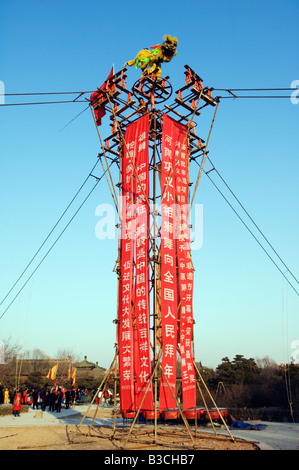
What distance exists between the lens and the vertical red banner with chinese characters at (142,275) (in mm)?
9531

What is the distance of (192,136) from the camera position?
12484 millimetres

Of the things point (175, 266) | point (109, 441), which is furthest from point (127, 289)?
point (109, 441)

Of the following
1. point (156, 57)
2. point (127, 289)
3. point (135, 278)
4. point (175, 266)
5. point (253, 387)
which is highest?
point (156, 57)

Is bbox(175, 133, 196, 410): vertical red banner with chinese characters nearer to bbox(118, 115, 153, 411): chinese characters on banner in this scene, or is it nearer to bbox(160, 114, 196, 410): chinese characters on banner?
bbox(160, 114, 196, 410): chinese characters on banner

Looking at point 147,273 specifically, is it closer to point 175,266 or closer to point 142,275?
point 142,275

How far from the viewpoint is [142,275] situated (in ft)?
33.3

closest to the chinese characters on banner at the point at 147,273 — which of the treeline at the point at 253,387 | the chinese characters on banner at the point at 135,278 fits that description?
the chinese characters on banner at the point at 135,278

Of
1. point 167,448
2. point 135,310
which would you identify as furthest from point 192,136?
point 167,448

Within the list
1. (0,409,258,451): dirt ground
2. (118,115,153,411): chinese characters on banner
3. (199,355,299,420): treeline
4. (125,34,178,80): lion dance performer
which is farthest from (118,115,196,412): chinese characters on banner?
(199,355,299,420): treeline

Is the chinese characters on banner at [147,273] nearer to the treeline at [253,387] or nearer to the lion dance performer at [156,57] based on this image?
the lion dance performer at [156,57]

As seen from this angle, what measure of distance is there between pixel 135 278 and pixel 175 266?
1.15 m
